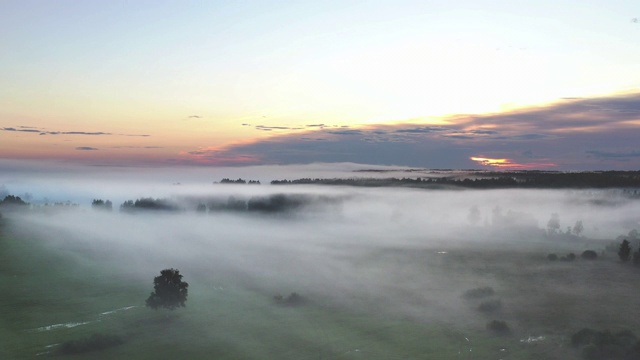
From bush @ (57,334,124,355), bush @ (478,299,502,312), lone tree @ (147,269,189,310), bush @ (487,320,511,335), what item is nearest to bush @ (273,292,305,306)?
lone tree @ (147,269,189,310)

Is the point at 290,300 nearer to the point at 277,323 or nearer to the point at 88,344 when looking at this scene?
the point at 277,323

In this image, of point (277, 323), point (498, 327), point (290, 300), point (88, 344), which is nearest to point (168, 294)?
point (277, 323)

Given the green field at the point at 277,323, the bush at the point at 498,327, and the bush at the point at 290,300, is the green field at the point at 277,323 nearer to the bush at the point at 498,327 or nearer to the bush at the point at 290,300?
the bush at the point at 498,327

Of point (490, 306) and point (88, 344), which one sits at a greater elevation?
point (88, 344)

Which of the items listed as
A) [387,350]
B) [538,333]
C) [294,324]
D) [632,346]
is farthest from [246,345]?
[632,346]

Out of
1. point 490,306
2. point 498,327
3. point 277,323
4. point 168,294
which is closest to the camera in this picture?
point 277,323
